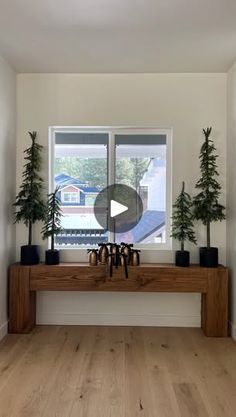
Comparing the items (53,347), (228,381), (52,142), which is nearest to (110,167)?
(52,142)

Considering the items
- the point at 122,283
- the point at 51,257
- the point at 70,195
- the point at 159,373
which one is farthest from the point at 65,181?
the point at 159,373

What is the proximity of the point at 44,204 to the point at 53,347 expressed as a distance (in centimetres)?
133

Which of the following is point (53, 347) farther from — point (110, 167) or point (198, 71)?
point (198, 71)

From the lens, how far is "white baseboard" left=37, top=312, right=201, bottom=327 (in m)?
3.81

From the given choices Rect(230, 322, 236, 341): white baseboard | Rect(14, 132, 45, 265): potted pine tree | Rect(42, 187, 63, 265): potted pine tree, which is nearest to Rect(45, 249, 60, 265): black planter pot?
Rect(42, 187, 63, 265): potted pine tree

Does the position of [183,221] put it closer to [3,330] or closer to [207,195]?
[207,195]

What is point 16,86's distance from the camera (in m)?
3.81

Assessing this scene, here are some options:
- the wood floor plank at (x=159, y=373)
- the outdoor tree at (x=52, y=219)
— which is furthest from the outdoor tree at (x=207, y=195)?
the outdoor tree at (x=52, y=219)

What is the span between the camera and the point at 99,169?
157 inches

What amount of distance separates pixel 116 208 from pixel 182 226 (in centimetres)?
76

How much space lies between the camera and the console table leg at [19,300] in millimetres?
3512

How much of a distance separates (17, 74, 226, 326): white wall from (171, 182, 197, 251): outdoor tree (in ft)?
0.60

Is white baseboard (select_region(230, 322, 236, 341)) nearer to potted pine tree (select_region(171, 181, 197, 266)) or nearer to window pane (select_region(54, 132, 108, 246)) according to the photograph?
potted pine tree (select_region(171, 181, 197, 266))

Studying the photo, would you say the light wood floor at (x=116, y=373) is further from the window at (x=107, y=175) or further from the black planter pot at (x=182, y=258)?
the window at (x=107, y=175)
